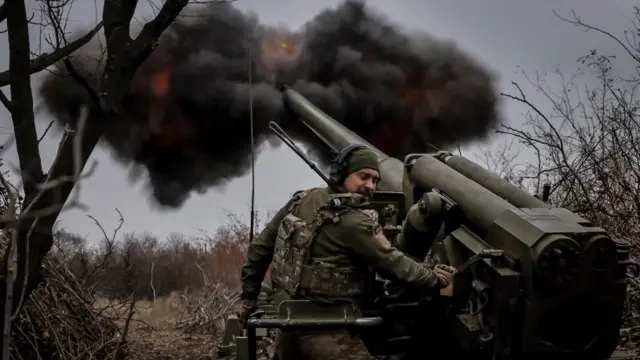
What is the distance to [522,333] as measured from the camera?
11.9 ft

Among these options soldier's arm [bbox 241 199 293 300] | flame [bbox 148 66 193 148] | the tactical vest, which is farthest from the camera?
flame [bbox 148 66 193 148]

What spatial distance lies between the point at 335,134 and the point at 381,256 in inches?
137

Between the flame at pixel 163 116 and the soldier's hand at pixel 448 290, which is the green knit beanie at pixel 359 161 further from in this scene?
the flame at pixel 163 116

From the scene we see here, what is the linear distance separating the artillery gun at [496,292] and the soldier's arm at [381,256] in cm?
17

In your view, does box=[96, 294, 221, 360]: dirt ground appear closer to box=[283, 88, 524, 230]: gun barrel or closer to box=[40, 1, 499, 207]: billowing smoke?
box=[40, 1, 499, 207]: billowing smoke

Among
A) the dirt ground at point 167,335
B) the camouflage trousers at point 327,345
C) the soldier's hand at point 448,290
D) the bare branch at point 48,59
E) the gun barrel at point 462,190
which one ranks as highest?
the bare branch at point 48,59

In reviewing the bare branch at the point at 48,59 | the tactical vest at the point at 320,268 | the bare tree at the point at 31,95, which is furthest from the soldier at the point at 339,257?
the bare branch at the point at 48,59

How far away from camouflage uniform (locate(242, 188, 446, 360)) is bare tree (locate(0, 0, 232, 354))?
132cm

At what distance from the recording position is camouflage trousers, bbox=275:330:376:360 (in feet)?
13.2

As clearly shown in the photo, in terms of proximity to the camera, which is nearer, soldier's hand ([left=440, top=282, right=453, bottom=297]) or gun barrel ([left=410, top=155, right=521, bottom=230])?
soldier's hand ([left=440, top=282, right=453, bottom=297])

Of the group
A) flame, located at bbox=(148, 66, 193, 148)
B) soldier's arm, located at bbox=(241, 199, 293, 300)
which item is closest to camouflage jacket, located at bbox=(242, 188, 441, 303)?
soldier's arm, located at bbox=(241, 199, 293, 300)

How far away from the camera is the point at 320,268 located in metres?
4.06

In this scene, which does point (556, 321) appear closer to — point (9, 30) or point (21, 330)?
point (9, 30)

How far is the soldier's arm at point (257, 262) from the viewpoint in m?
4.57
